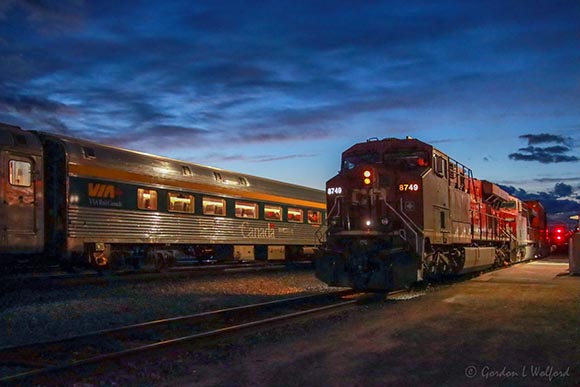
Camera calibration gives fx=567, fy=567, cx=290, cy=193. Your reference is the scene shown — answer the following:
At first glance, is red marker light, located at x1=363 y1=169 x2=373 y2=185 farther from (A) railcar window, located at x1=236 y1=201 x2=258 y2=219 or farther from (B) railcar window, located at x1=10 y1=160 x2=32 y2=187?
(A) railcar window, located at x1=236 y1=201 x2=258 y2=219

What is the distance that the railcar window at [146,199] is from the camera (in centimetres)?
1838

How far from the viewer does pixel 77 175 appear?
1602cm

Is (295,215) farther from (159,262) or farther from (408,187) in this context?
(408,187)

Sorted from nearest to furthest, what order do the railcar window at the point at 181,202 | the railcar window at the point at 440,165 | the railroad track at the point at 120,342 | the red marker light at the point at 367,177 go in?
the railroad track at the point at 120,342 → the red marker light at the point at 367,177 → the railcar window at the point at 440,165 → the railcar window at the point at 181,202

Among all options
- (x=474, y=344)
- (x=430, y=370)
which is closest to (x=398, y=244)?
(x=474, y=344)

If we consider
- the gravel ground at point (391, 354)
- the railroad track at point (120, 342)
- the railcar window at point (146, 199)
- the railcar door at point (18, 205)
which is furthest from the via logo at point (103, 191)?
the gravel ground at point (391, 354)

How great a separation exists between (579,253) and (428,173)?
9.21 metres

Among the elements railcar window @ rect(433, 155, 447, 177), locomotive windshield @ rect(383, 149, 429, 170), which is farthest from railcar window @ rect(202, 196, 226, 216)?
railcar window @ rect(433, 155, 447, 177)

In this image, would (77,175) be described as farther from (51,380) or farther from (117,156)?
(51,380)

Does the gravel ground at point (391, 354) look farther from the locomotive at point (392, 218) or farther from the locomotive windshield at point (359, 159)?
the locomotive windshield at point (359, 159)

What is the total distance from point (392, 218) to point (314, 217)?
16.0 metres

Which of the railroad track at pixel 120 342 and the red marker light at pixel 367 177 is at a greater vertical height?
the red marker light at pixel 367 177

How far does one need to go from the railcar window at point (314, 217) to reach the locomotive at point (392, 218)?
42.0 ft

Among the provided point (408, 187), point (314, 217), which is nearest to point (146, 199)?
point (408, 187)
